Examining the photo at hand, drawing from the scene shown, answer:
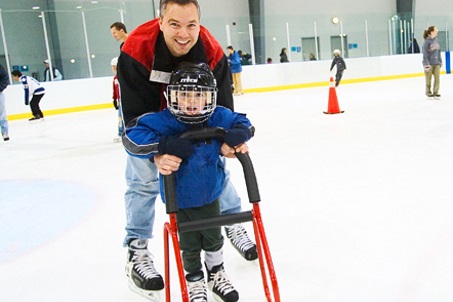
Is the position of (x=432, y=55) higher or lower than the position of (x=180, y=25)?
lower

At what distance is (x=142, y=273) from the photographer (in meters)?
1.61

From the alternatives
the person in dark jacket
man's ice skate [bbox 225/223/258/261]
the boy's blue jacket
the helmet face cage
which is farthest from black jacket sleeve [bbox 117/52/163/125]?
the person in dark jacket

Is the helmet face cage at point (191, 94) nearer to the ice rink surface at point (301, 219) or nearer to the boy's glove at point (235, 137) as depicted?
the boy's glove at point (235, 137)

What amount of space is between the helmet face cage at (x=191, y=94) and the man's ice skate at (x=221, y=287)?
21.1 inches

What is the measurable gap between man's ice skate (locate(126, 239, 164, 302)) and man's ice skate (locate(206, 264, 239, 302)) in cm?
19

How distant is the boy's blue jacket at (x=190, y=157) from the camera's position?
1.30 meters

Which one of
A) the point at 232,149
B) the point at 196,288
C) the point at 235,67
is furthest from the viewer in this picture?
the point at 235,67

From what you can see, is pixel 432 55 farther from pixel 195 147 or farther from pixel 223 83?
pixel 195 147

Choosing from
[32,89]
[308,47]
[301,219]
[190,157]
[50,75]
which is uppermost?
[308,47]

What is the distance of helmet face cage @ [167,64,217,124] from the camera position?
4.07ft

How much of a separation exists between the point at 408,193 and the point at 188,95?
5.85 feet

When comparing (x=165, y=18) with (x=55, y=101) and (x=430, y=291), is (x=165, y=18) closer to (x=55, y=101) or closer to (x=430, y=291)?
(x=430, y=291)

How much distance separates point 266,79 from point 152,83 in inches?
448

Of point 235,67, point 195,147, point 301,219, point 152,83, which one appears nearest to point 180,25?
point 152,83
